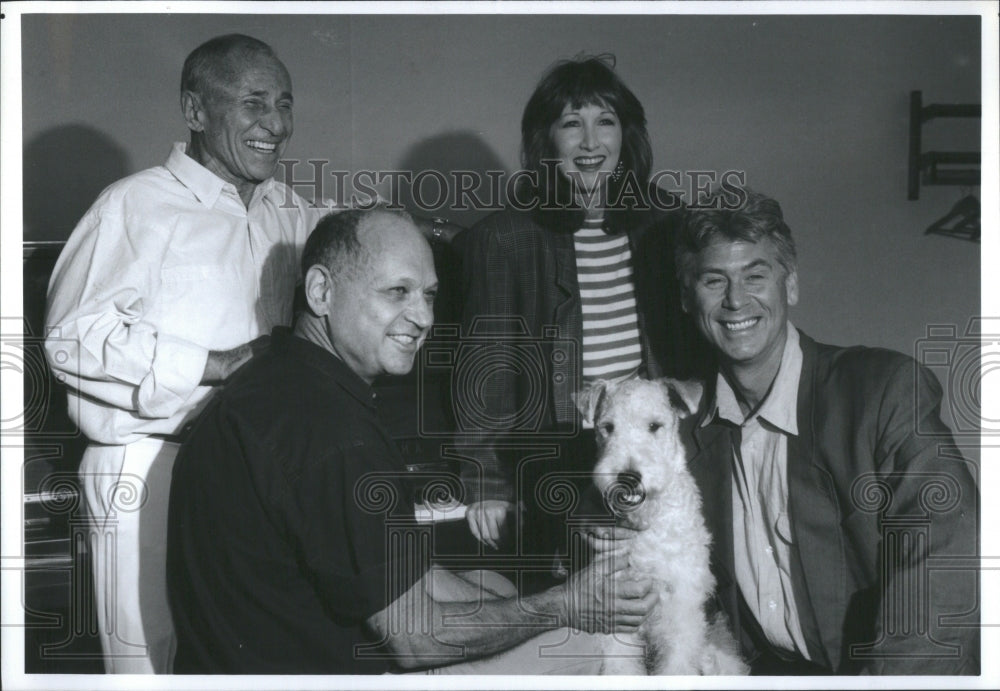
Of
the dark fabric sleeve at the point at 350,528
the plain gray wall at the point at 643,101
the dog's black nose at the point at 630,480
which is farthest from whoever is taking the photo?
the plain gray wall at the point at 643,101

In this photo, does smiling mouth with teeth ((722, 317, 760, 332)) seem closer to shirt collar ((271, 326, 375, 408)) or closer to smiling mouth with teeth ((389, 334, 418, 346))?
smiling mouth with teeth ((389, 334, 418, 346))

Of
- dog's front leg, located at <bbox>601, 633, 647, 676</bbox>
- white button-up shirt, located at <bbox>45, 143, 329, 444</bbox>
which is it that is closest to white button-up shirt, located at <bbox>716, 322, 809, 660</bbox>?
dog's front leg, located at <bbox>601, 633, 647, 676</bbox>

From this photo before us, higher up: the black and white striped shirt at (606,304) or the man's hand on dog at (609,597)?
the black and white striped shirt at (606,304)

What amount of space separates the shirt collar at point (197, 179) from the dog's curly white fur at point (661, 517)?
111 centimetres

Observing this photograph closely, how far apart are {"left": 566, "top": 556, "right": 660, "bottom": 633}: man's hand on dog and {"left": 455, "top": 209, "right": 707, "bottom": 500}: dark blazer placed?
1.11 ft

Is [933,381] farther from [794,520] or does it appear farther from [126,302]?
[126,302]

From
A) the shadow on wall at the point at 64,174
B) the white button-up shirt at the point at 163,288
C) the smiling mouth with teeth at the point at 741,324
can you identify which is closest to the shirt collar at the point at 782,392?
the smiling mouth with teeth at the point at 741,324

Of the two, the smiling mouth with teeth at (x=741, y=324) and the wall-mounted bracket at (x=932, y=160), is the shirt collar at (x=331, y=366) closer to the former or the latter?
the smiling mouth with teeth at (x=741, y=324)

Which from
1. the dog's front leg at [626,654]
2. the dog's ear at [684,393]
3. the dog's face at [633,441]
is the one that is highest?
the dog's ear at [684,393]

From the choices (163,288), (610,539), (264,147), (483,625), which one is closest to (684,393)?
(610,539)

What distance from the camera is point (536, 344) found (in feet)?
9.61

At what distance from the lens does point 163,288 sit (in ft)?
9.59

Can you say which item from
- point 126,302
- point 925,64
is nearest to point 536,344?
point 126,302

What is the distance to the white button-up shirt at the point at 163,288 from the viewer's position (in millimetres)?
2904
